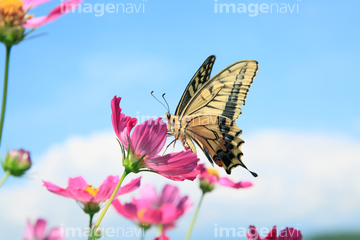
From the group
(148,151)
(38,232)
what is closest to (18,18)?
(148,151)

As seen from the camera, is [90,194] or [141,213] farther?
[141,213]

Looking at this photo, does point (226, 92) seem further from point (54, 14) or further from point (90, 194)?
point (54, 14)

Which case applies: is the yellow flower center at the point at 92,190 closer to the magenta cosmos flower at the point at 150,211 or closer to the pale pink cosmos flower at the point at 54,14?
the magenta cosmos flower at the point at 150,211

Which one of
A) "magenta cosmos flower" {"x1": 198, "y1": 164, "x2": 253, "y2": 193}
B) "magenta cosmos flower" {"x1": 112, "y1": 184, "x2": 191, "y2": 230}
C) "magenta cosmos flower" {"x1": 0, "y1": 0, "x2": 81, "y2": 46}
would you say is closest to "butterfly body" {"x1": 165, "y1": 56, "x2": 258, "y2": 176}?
"magenta cosmos flower" {"x1": 112, "y1": 184, "x2": 191, "y2": 230}

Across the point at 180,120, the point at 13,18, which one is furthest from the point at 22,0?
the point at 180,120

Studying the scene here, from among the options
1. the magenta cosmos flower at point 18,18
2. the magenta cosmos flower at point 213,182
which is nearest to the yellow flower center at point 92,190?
the magenta cosmos flower at point 18,18

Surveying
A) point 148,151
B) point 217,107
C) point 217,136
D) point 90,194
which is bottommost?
point 90,194

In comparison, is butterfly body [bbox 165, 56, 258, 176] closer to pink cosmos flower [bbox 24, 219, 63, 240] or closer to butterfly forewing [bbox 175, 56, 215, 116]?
butterfly forewing [bbox 175, 56, 215, 116]
